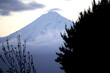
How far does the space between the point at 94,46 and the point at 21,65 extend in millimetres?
3890

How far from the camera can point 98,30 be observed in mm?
6453

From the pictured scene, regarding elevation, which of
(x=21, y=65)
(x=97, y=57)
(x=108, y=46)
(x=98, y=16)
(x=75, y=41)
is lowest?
(x=21, y=65)

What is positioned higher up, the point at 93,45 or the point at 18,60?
the point at 93,45

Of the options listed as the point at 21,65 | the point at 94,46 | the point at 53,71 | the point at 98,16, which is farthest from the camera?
the point at 53,71

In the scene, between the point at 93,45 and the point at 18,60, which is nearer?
the point at 18,60

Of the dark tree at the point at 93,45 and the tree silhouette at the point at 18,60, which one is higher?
the dark tree at the point at 93,45

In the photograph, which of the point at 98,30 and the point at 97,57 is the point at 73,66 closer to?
the point at 97,57

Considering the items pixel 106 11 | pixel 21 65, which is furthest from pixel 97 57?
pixel 21 65

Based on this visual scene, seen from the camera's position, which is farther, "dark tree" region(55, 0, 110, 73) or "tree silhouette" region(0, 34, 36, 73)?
"dark tree" region(55, 0, 110, 73)

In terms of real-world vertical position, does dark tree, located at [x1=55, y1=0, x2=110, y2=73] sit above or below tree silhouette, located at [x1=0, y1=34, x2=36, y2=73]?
above

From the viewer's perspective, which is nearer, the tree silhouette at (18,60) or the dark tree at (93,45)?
the tree silhouette at (18,60)

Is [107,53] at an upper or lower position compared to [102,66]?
upper

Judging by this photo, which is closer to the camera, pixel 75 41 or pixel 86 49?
pixel 86 49

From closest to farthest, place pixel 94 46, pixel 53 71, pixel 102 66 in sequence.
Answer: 1. pixel 102 66
2. pixel 94 46
3. pixel 53 71
